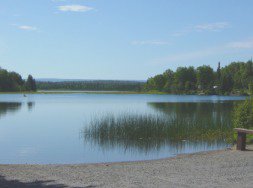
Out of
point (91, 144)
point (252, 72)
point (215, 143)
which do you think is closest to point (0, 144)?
point (91, 144)

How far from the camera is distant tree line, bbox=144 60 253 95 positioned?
12762cm

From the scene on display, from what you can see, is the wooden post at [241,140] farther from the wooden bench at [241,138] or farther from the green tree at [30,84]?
the green tree at [30,84]

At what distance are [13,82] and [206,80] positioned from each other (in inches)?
2419

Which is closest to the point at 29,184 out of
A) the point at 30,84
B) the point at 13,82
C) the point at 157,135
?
the point at 157,135

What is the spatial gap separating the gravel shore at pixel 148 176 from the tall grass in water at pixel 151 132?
8.94 metres

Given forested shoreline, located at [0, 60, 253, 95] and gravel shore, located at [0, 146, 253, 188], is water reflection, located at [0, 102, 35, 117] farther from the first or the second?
forested shoreline, located at [0, 60, 253, 95]

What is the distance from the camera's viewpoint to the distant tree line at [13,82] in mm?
132500

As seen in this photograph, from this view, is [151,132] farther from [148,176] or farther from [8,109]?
[8,109]

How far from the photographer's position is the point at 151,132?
23.5 metres

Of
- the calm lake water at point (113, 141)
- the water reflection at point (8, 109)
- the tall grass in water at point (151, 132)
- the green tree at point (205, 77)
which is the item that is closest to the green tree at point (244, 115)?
the calm lake water at point (113, 141)

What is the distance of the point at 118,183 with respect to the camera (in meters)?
9.32

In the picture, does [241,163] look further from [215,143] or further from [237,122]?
[215,143]

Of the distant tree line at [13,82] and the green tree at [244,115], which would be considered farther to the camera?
the distant tree line at [13,82]

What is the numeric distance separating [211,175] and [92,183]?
295cm
